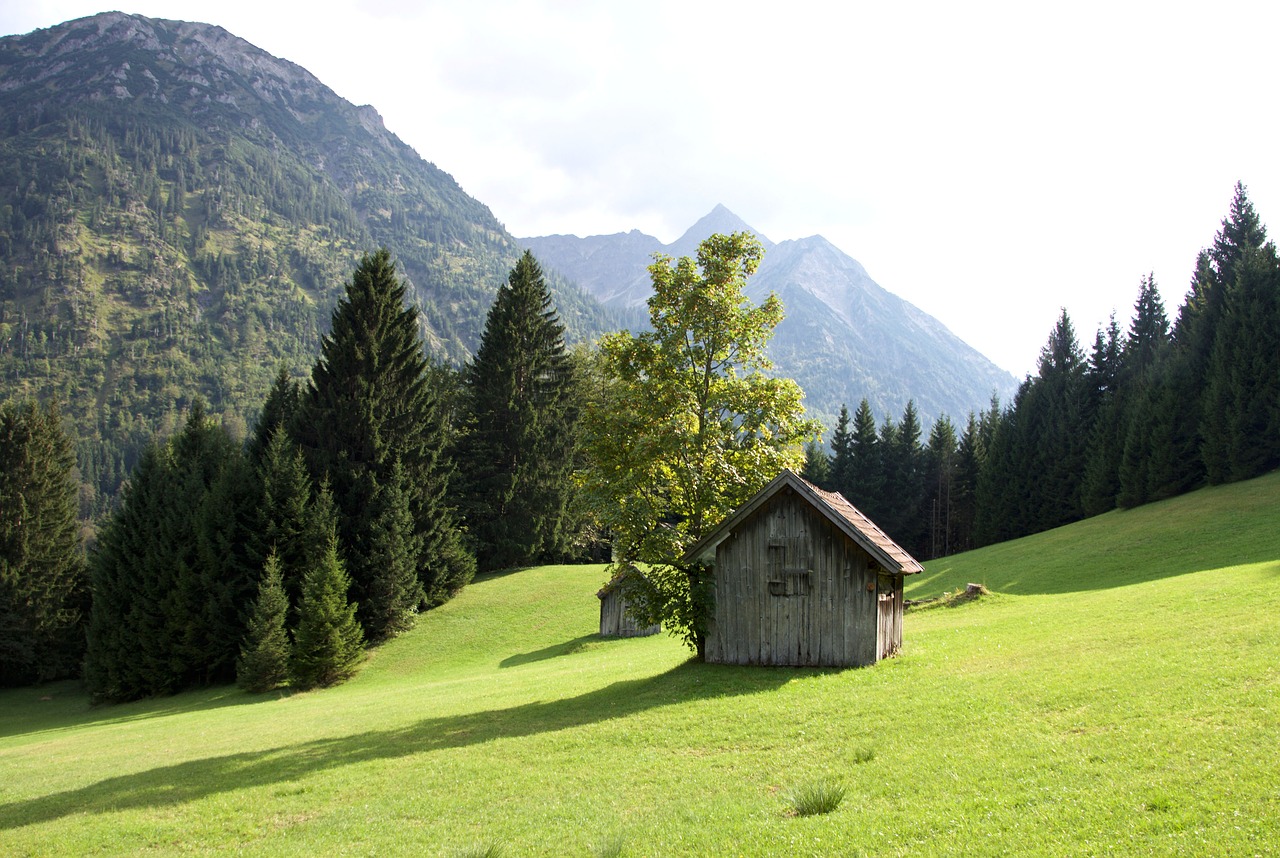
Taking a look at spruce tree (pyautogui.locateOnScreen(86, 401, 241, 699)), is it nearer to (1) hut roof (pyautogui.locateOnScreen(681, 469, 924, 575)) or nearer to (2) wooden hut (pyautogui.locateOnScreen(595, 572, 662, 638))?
(2) wooden hut (pyautogui.locateOnScreen(595, 572, 662, 638))

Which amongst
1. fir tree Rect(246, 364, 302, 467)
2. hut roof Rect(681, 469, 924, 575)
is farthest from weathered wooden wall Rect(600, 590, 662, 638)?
fir tree Rect(246, 364, 302, 467)

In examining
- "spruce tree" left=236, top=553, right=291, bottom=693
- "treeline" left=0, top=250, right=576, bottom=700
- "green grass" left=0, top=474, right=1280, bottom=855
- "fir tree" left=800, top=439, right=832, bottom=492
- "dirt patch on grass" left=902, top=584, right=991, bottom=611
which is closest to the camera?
"green grass" left=0, top=474, right=1280, bottom=855

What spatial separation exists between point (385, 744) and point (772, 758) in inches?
382

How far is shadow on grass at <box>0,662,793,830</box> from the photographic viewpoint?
14.7 metres

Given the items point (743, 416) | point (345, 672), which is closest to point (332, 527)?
point (345, 672)

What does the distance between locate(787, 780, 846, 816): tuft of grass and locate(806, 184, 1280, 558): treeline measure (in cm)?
5776

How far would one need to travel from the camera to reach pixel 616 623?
40469 millimetres

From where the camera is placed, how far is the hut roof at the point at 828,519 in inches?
772

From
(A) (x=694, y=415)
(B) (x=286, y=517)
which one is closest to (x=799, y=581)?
(A) (x=694, y=415)

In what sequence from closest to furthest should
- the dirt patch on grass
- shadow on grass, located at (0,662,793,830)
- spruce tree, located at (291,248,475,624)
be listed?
shadow on grass, located at (0,662,793,830) → the dirt patch on grass → spruce tree, located at (291,248,475,624)

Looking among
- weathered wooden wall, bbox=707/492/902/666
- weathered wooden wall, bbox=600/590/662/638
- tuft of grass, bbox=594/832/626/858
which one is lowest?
weathered wooden wall, bbox=600/590/662/638

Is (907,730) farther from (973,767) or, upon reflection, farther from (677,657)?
(677,657)

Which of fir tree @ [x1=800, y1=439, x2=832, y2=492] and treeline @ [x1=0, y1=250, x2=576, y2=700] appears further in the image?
fir tree @ [x1=800, y1=439, x2=832, y2=492]

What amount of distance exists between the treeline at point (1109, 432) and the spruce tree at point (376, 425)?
5131 centimetres
